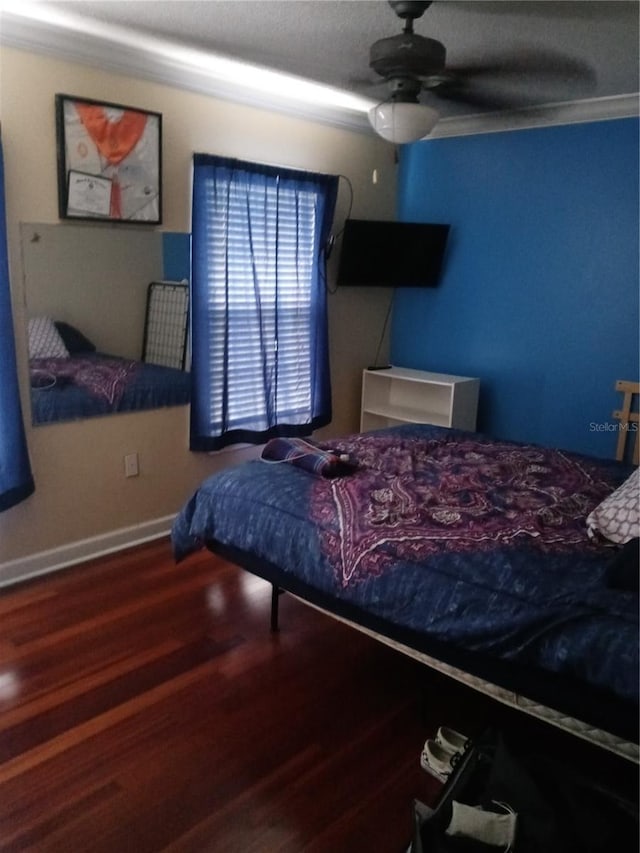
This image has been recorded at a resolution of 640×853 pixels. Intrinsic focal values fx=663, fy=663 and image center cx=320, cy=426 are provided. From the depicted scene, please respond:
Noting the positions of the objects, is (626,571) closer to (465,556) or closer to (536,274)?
(465,556)

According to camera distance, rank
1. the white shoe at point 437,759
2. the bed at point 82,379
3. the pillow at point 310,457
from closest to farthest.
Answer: the white shoe at point 437,759 < the pillow at point 310,457 < the bed at point 82,379

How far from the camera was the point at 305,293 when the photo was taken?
4.04 metres

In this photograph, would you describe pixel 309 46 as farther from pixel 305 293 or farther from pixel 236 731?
pixel 236 731

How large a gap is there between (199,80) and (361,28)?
991mm

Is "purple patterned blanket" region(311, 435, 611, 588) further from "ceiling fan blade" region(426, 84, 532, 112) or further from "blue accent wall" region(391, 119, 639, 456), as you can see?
"ceiling fan blade" region(426, 84, 532, 112)

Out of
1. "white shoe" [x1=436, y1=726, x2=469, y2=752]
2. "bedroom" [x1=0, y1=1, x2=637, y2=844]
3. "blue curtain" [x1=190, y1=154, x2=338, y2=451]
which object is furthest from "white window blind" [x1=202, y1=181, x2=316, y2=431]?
"white shoe" [x1=436, y1=726, x2=469, y2=752]

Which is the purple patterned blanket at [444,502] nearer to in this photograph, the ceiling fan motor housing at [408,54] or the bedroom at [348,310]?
the bedroom at [348,310]

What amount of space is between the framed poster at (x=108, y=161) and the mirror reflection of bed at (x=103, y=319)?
0.10 meters

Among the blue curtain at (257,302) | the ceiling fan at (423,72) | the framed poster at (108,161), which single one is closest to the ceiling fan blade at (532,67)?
the ceiling fan at (423,72)

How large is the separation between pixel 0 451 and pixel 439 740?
2077 mm

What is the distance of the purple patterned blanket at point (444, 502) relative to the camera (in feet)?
6.64

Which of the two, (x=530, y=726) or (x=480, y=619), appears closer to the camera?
(x=480, y=619)

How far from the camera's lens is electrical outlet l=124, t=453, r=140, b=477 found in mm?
3414


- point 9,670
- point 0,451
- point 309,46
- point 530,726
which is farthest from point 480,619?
point 309,46
